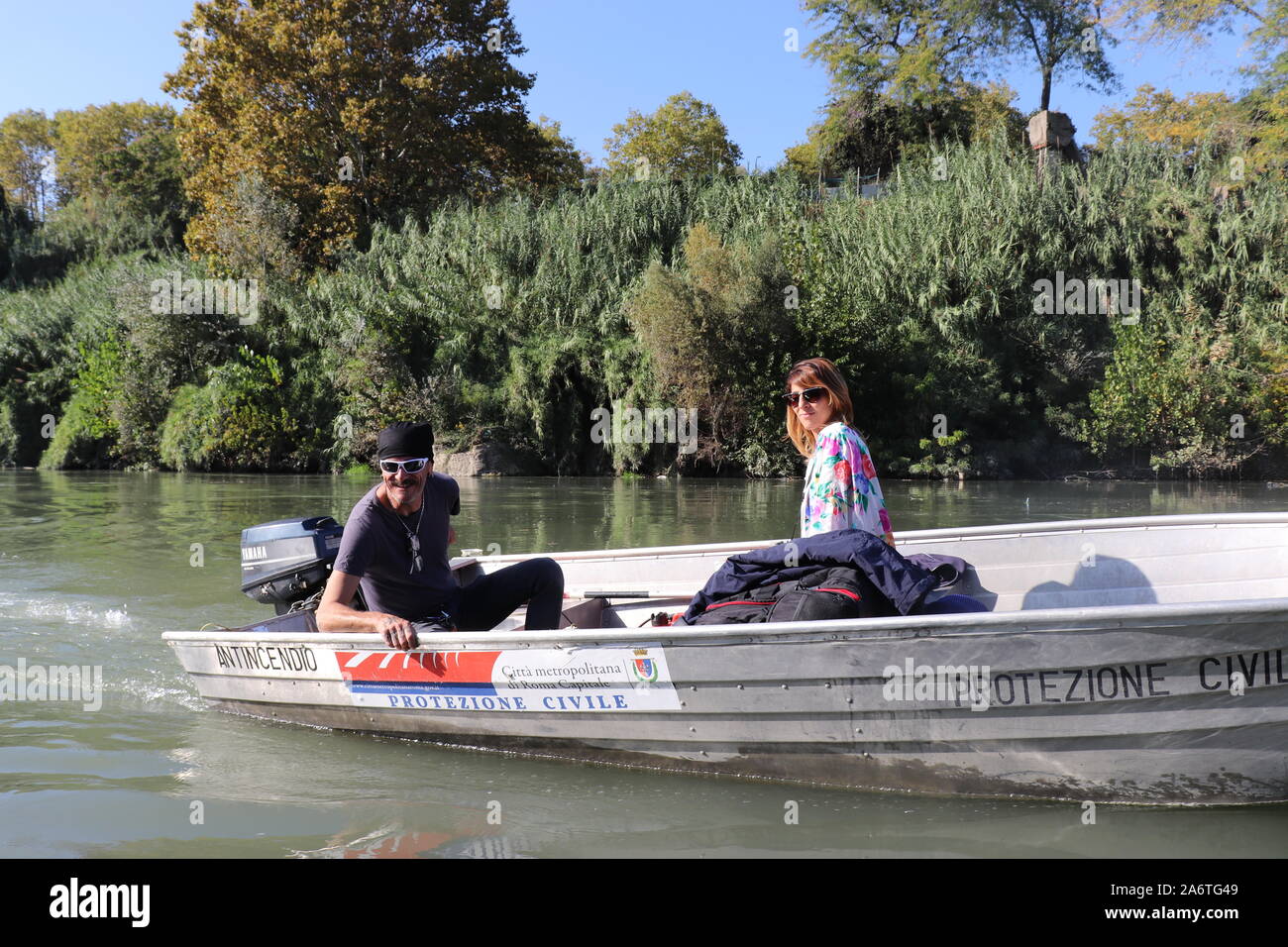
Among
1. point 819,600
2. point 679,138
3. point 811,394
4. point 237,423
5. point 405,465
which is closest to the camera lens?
point 819,600

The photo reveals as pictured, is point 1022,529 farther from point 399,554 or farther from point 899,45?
point 899,45

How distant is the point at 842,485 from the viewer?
4.22 meters

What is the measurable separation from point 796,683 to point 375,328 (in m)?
21.1

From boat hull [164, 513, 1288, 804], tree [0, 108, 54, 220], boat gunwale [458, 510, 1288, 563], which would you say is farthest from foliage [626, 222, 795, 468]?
tree [0, 108, 54, 220]

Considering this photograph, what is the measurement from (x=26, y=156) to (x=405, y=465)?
64027 millimetres

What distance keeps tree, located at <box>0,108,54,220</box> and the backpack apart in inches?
2450

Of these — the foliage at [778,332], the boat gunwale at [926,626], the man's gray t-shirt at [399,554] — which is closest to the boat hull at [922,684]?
the boat gunwale at [926,626]

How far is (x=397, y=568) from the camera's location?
4.66 metres

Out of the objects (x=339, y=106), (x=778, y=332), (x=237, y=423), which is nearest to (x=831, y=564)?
(x=778, y=332)

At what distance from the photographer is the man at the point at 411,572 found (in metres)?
4.47

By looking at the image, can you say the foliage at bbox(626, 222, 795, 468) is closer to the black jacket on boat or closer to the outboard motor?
the outboard motor

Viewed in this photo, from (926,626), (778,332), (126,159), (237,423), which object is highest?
(126,159)

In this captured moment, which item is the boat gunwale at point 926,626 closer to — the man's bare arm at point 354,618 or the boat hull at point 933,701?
the boat hull at point 933,701

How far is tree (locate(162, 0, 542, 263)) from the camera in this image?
88.3 feet
